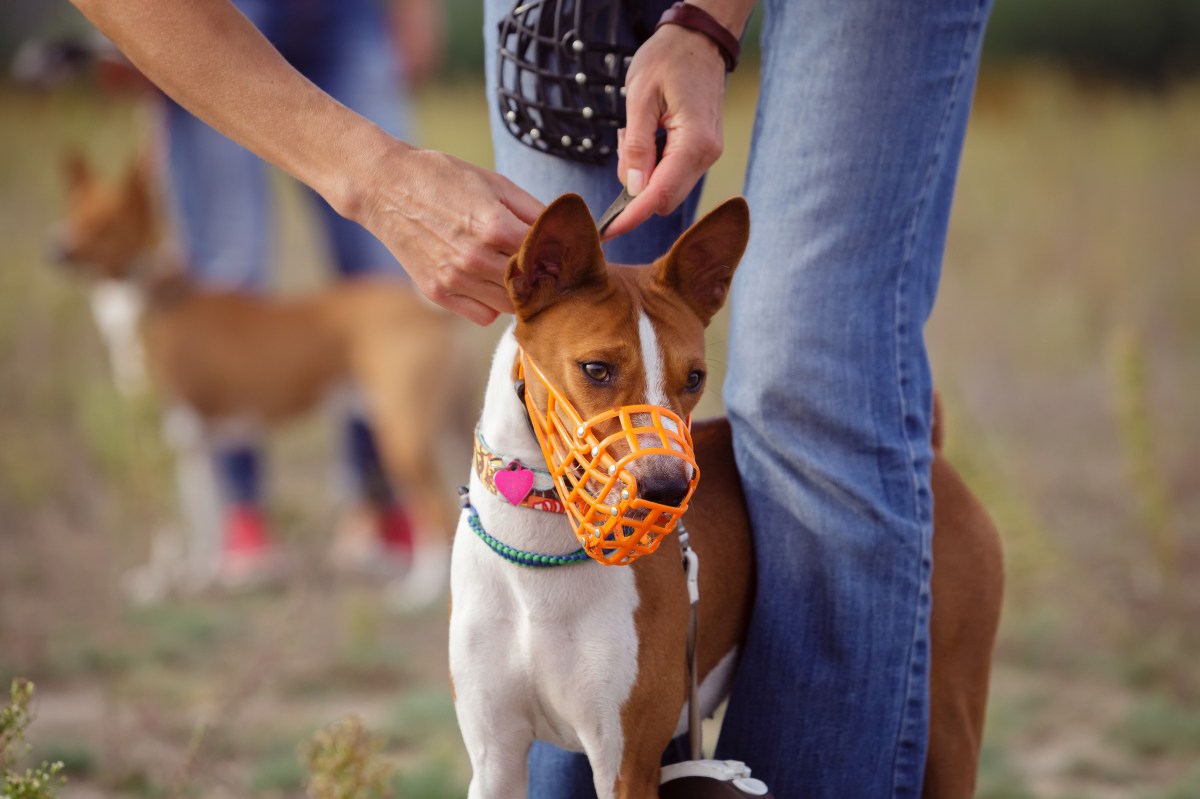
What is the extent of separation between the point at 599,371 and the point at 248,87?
2.08ft

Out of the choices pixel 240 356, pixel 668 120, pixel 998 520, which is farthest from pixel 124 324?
pixel 668 120

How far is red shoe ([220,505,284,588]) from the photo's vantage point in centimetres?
510

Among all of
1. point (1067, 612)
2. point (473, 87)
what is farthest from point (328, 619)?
point (473, 87)

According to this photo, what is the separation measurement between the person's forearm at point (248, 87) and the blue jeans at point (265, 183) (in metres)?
3.26

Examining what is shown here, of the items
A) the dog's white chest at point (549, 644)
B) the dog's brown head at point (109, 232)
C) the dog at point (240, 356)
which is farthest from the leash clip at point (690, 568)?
the dog's brown head at point (109, 232)

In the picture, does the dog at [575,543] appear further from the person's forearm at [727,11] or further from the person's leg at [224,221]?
the person's leg at [224,221]

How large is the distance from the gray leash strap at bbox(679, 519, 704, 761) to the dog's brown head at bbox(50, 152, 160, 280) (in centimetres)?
431

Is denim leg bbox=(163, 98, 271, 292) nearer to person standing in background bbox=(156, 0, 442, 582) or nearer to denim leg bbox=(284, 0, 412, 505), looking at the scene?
person standing in background bbox=(156, 0, 442, 582)

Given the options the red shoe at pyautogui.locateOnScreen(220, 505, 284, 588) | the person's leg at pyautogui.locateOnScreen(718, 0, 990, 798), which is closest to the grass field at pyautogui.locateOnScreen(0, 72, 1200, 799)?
the red shoe at pyautogui.locateOnScreen(220, 505, 284, 588)

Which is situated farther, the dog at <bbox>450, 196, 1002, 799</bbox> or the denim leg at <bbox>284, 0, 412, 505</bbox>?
the denim leg at <bbox>284, 0, 412, 505</bbox>

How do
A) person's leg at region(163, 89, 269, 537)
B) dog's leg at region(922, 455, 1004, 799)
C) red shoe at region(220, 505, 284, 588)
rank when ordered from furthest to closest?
1. person's leg at region(163, 89, 269, 537)
2. red shoe at region(220, 505, 284, 588)
3. dog's leg at region(922, 455, 1004, 799)

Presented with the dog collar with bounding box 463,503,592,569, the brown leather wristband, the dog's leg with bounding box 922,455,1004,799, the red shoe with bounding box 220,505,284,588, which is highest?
the brown leather wristband

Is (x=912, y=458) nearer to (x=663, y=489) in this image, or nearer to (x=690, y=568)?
(x=690, y=568)

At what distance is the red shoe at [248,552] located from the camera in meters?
5.10
